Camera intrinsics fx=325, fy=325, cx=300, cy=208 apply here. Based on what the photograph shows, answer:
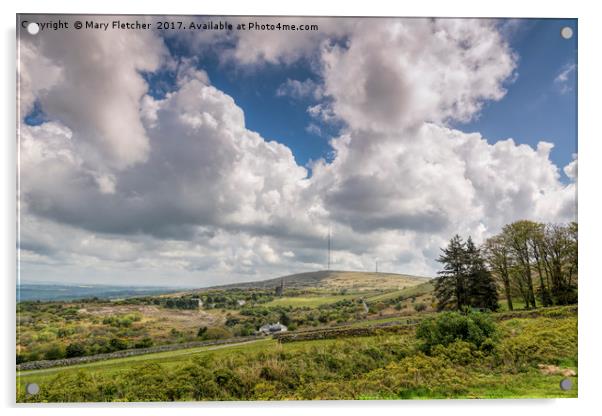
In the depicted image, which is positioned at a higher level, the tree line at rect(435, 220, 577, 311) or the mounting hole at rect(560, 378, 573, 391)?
the tree line at rect(435, 220, 577, 311)

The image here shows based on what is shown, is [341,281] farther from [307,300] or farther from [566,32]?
[566,32]

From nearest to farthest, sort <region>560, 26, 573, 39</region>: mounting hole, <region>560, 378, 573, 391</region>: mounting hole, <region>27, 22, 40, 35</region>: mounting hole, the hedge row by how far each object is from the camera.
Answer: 1. <region>27, 22, 40, 35</region>: mounting hole
2. <region>560, 378, 573, 391</region>: mounting hole
3. <region>560, 26, 573, 39</region>: mounting hole
4. the hedge row

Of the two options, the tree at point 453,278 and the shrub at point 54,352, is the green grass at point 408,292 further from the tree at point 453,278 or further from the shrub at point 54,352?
the shrub at point 54,352

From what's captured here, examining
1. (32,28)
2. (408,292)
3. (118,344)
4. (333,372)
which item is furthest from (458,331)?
(32,28)

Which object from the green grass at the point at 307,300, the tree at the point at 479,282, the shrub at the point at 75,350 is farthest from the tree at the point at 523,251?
the shrub at the point at 75,350

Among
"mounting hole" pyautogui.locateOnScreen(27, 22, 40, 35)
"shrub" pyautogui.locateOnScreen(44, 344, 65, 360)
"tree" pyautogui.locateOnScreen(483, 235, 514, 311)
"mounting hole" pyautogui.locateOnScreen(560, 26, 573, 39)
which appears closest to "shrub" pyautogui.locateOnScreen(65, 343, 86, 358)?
"shrub" pyautogui.locateOnScreen(44, 344, 65, 360)

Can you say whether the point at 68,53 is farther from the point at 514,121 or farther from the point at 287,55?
the point at 514,121

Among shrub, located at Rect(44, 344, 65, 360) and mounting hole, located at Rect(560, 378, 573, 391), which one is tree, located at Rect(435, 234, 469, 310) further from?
shrub, located at Rect(44, 344, 65, 360)
